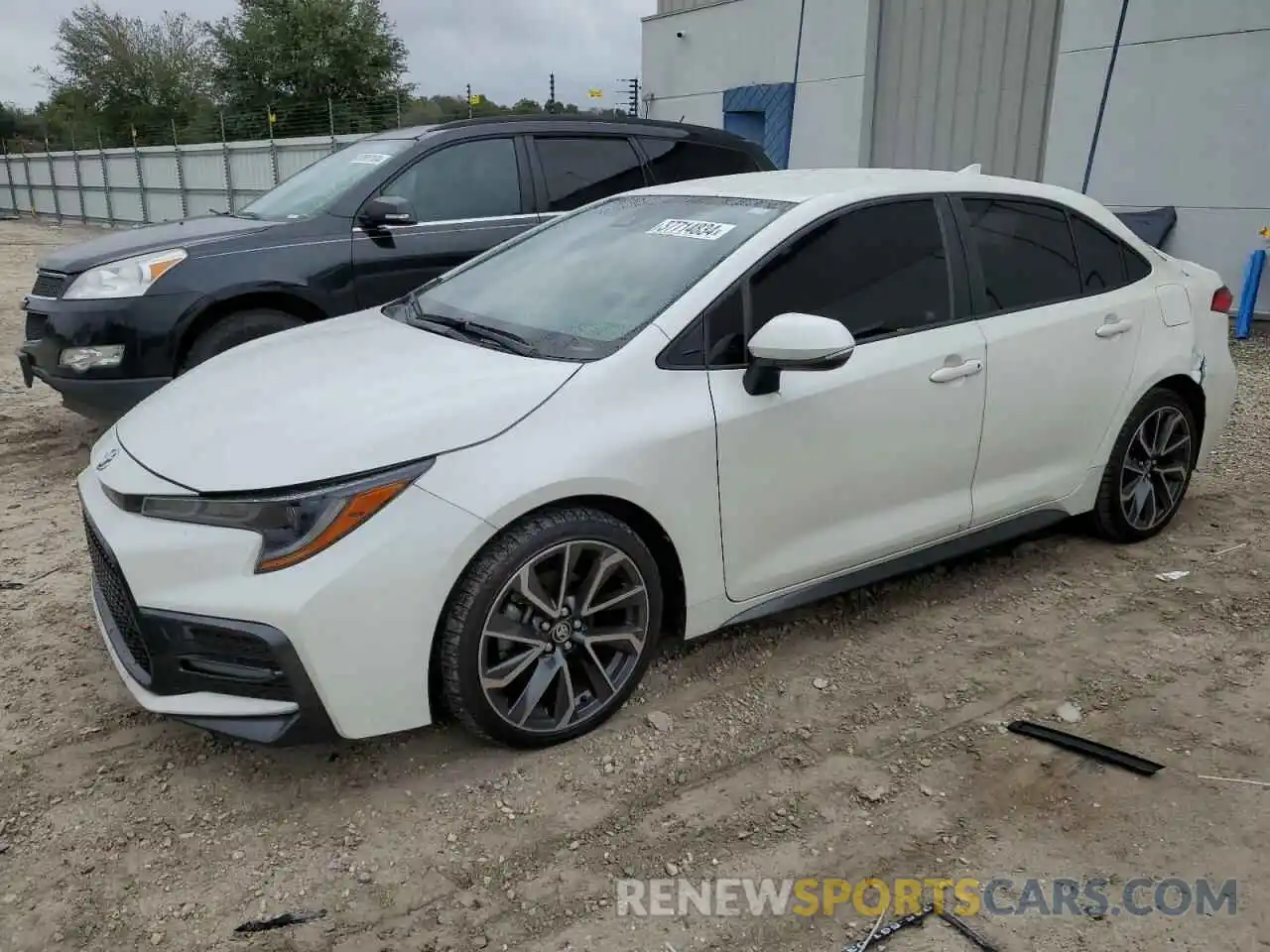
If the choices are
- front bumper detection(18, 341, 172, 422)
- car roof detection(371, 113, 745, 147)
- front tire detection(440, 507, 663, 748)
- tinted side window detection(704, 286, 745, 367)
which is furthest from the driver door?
front bumper detection(18, 341, 172, 422)

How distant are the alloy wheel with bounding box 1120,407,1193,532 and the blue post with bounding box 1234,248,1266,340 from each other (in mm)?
6049

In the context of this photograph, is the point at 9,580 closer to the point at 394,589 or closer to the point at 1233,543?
the point at 394,589

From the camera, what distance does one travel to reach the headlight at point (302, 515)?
244cm

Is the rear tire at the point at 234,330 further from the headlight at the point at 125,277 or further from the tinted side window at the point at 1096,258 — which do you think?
the tinted side window at the point at 1096,258

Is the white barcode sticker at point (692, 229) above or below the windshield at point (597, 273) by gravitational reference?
above

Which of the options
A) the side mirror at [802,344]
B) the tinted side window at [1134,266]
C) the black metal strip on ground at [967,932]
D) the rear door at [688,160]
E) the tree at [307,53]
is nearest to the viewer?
the black metal strip on ground at [967,932]

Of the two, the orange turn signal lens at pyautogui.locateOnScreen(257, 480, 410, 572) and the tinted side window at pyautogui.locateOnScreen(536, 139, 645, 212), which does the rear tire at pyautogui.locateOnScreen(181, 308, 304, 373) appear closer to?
the tinted side window at pyautogui.locateOnScreen(536, 139, 645, 212)

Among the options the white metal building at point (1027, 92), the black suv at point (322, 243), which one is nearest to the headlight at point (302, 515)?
the black suv at point (322, 243)

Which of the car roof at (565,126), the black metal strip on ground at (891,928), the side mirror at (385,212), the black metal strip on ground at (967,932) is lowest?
the black metal strip on ground at (891,928)

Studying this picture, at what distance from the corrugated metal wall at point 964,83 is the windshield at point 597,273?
9.83 metres

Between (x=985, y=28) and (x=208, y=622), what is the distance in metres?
12.4

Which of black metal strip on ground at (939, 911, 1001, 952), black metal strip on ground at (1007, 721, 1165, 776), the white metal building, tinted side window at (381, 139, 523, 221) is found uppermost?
the white metal building

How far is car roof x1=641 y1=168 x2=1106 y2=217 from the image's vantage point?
3.43 meters
